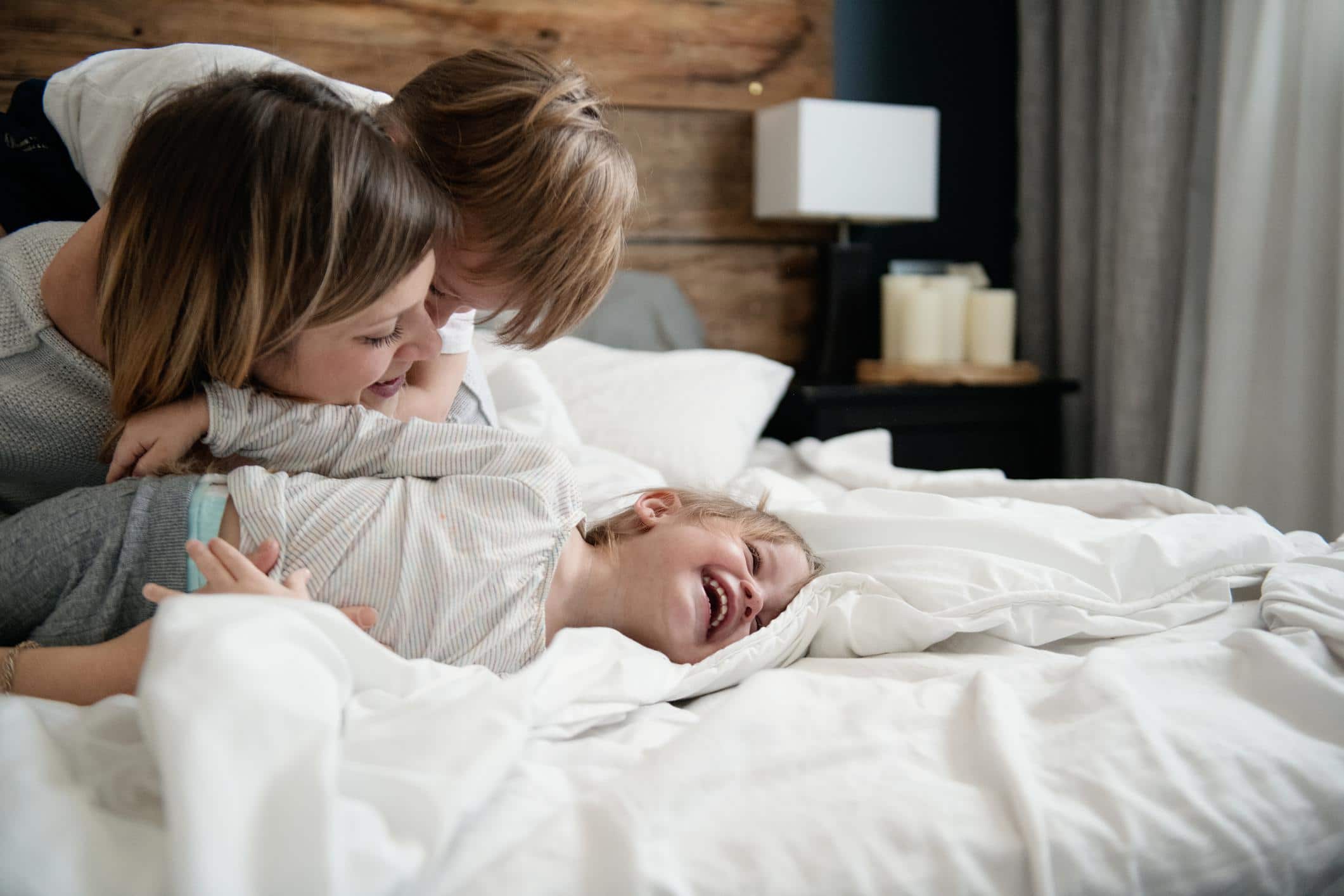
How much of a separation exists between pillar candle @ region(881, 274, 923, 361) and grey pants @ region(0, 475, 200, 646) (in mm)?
2029

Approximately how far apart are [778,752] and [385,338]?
562 mm

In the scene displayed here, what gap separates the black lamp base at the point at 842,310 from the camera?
2.72 metres

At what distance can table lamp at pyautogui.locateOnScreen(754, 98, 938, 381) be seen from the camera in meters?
2.49

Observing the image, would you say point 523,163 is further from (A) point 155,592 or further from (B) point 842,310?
(B) point 842,310

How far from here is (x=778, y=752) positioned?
2.71 feet

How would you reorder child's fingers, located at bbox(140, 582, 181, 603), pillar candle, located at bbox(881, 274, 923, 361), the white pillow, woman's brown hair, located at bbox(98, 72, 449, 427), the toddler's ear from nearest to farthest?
1. child's fingers, located at bbox(140, 582, 181, 603)
2. woman's brown hair, located at bbox(98, 72, 449, 427)
3. the toddler's ear
4. the white pillow
5. pillar candle, located at bbox(881, 274, 923, 361)

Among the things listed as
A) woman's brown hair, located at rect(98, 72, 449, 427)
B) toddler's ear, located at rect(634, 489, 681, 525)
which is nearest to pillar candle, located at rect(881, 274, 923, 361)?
toddler's ear, located at rect(634, 489, 681, 525)

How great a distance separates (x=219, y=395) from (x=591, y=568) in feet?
1.41

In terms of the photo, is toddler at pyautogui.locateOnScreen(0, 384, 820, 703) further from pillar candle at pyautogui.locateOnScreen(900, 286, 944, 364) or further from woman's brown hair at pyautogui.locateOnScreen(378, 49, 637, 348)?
pillar candle at pyautogui.locateOnScreen(900, 286, 944, 364)

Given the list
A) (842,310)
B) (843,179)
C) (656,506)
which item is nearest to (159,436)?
(656,506)

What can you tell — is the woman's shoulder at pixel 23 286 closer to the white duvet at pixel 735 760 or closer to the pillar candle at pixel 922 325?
the white duvet at pixel 735 760

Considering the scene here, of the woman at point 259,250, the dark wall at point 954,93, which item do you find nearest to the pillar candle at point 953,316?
the dark wall at point 954,93

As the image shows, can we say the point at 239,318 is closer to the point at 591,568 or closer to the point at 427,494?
the point at 427,494

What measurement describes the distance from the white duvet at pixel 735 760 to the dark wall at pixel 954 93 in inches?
80.0
